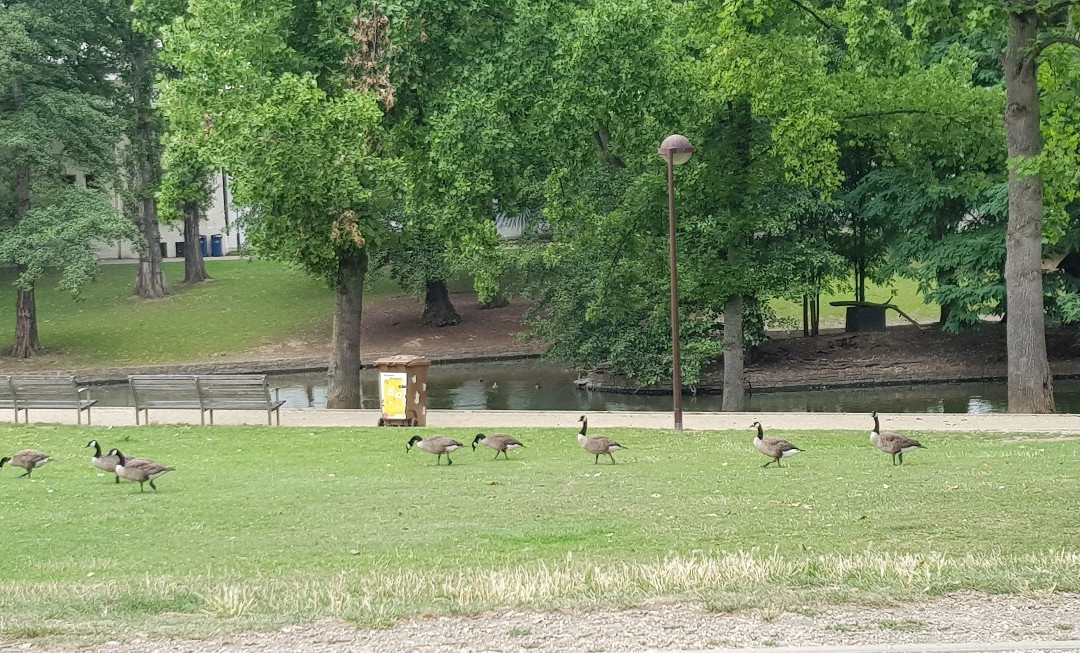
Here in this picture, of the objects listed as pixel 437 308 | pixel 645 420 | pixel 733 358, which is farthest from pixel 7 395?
pixel 437 308

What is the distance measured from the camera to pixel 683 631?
786 cm

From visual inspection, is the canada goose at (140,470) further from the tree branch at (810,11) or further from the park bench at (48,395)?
the tree branch at (810,11)


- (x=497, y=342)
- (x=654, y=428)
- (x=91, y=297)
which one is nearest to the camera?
(x=654, y=428)

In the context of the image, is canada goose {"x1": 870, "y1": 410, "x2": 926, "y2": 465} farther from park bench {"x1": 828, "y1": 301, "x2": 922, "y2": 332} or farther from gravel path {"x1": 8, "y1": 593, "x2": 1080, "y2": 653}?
park bench {"x1": 828, "y1": 301, "x2": 922, "y2": 332}

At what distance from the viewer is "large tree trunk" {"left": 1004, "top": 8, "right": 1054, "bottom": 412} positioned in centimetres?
2456

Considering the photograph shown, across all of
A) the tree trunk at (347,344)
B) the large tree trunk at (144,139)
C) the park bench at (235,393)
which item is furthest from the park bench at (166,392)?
the large tree trunk at (144,139)

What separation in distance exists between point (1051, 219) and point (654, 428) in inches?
446

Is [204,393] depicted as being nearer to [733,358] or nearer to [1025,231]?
[733,358]

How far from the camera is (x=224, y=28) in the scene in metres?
27.6

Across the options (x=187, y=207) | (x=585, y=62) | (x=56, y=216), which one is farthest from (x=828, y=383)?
(x=187, y=207)

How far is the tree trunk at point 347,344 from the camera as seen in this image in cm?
3042

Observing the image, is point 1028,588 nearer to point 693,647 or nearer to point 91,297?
point 693,647

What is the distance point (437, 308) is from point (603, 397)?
17.9m

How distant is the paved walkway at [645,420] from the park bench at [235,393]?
73cm
